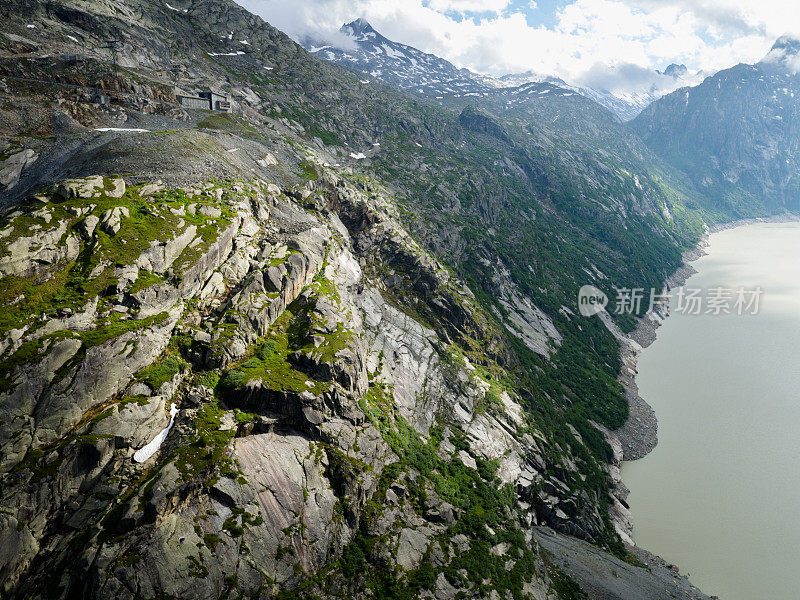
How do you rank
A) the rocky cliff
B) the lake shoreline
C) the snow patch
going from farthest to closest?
the lake shoreline
the snow patch
the rocky cliff

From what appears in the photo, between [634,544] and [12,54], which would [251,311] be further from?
[12,54]

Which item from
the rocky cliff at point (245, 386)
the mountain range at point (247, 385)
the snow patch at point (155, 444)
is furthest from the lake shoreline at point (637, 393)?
the snow patch at point (155, 444)

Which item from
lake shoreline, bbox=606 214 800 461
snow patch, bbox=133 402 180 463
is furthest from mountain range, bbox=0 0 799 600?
lake shoreline, bbox=606 214 800 461

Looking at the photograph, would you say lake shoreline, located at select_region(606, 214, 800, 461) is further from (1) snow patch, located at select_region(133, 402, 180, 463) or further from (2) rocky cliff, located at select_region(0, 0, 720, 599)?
(1) snow patch, located at select_region(133, 402, 180, 463)

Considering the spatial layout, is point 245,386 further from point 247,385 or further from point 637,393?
point 637,393

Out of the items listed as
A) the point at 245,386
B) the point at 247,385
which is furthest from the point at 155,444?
the point at 247,385

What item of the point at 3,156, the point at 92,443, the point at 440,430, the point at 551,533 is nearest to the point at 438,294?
the point at 440,430

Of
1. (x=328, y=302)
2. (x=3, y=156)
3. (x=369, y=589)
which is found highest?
(x=3, y=156)

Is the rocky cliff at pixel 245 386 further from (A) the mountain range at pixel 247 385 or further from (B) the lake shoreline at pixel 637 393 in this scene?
(B) the lake shoreline at pixel 637 393
